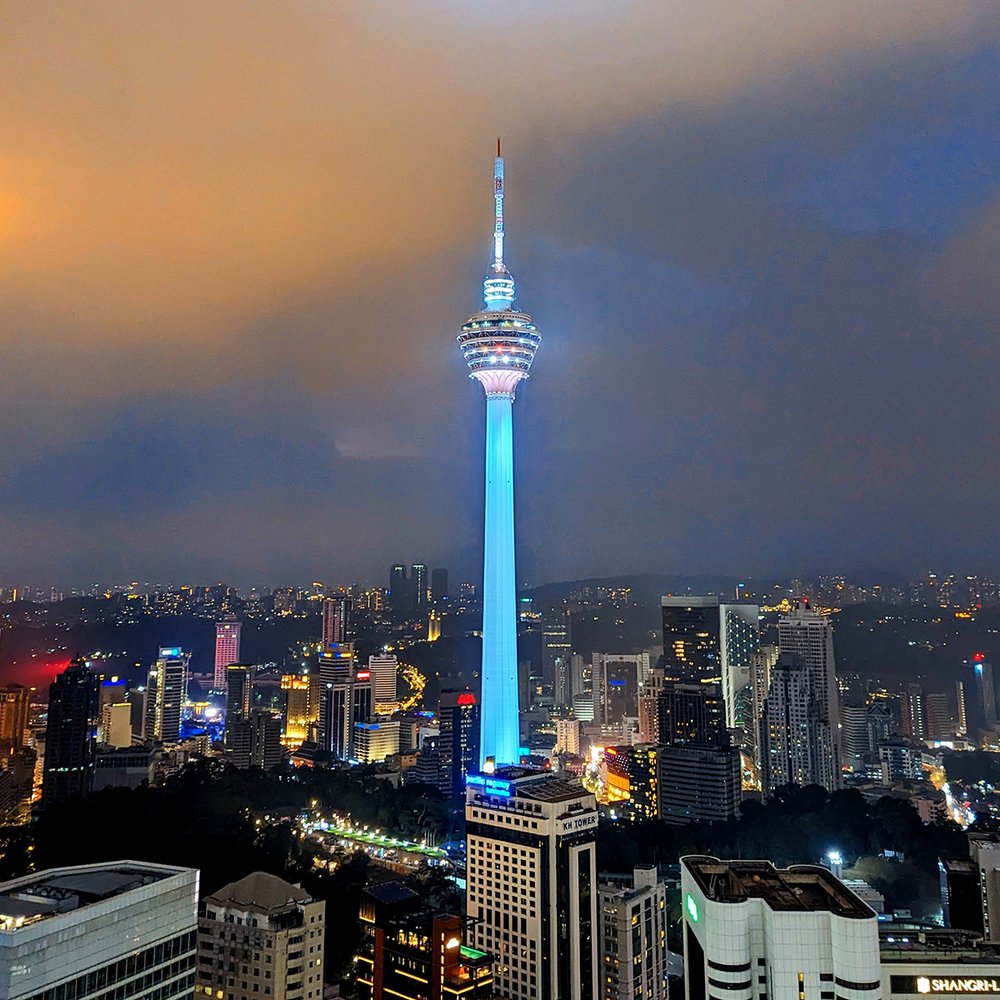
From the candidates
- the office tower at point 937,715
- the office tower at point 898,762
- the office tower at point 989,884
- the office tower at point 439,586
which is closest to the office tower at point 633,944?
the office tower at point 989,884

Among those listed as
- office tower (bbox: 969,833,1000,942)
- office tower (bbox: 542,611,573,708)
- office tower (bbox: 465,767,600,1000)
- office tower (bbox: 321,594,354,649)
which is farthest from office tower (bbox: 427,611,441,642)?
office tower (bbox: 969,833,1000,942)

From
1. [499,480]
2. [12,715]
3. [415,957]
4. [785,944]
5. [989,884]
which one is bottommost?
[415,957]

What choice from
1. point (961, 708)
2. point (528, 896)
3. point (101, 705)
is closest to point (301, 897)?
point (528, 896)

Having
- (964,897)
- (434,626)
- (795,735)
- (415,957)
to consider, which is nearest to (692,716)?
(795,735)

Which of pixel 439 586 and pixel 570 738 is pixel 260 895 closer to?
pixel 570 738

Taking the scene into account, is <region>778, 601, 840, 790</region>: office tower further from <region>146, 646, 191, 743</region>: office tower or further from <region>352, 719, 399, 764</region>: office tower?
<region>146, 646, 191, 743</region>: office tower

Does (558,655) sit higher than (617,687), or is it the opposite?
(558,655)

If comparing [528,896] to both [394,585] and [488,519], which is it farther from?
[394,585]
